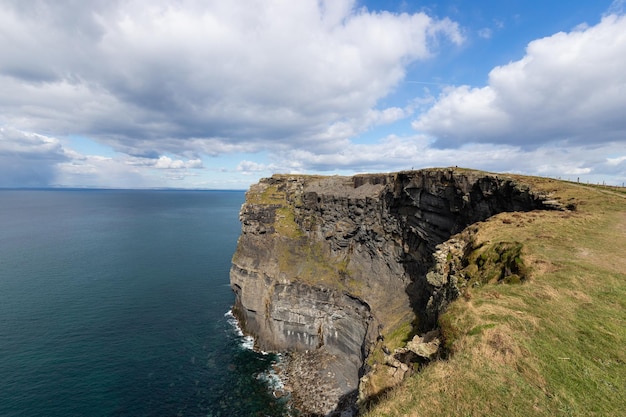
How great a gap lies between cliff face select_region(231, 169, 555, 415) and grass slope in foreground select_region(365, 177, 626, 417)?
62.7 ft

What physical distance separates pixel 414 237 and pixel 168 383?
4806 centimetres

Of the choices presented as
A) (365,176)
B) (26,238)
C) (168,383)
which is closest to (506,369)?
(168,383)

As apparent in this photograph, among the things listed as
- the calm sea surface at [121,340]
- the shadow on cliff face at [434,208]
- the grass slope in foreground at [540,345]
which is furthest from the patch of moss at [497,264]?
the calm sea surface at [121,340]

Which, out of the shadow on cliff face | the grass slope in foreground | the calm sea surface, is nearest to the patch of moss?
the grass slope in foreground

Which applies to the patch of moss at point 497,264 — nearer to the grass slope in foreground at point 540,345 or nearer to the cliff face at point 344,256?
the grass slope in foreground at point 540,345

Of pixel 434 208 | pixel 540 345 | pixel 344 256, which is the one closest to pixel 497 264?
pixel 540 345

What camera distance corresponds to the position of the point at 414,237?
5678 cm

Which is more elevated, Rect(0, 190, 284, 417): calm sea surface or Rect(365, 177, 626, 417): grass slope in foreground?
Rect(365, 177, 626, 417): grass slope in foreground

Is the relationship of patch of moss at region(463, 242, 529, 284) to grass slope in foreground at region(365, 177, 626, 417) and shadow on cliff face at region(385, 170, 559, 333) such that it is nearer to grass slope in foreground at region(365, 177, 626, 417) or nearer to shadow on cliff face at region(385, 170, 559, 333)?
grass slope in foreground at region(365, 177, 626, 417)

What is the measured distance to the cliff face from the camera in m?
47.5

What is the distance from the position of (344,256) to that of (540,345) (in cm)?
5205

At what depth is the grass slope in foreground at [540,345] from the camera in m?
11.6

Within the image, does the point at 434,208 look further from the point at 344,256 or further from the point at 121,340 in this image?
the point at 121,340

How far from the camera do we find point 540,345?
14.3 meters
